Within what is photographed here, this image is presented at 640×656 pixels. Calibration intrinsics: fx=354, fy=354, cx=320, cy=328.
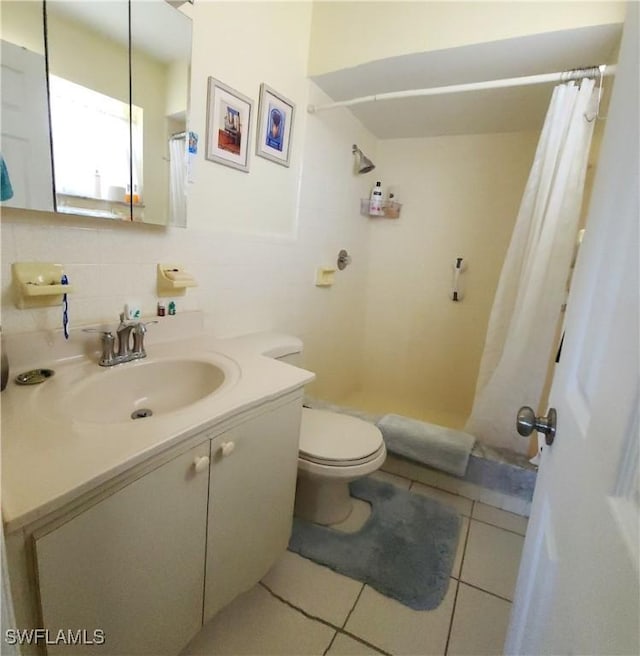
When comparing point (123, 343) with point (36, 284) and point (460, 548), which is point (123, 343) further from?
point (460, 548)

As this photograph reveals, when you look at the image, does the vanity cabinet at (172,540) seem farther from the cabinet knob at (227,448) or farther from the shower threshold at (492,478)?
the shower threshold at (492,478)

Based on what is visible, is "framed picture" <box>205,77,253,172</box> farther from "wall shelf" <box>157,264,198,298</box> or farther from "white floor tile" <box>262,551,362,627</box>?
"white floor tile" <box>262,551,362,627</box>

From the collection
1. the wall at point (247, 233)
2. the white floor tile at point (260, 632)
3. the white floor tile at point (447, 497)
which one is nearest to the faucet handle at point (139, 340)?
the wall at point (247, 233)

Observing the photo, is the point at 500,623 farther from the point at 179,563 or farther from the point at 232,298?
the point at 232,298

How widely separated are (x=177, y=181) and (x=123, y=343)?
59cm

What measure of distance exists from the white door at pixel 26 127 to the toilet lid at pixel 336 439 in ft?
3.70

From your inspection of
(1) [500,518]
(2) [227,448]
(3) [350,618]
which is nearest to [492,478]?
(1) [500,518]

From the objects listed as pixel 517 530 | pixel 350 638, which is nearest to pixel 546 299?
pixel 517 530

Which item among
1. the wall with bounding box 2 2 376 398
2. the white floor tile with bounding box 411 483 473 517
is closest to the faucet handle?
the wall with bounding box 2 2 376 398

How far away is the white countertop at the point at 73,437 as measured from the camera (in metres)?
0.54

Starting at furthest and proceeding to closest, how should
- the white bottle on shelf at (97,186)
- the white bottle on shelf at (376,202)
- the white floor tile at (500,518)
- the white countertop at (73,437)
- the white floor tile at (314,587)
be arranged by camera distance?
the white bottle on shelf at (376,202) → the white floor tile at (500,518) → the white floor tile at (314,587) → the white bottle on shelf at (97,186) → the white countertop at (73,437)

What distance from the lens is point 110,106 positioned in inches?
40.1

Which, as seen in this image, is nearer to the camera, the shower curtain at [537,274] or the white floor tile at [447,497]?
the shower curtain at [537,274]

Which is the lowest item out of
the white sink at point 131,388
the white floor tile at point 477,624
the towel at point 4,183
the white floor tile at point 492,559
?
the white floor tile at point 477,624
